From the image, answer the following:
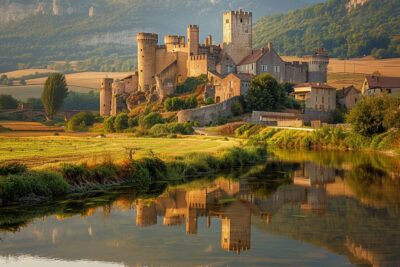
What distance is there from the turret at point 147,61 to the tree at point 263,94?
16.7 meters

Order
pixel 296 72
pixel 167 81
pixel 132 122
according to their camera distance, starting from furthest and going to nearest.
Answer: pixel 296 72
pixel 167 81
pixel 132 122

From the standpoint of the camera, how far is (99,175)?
30.8 metres

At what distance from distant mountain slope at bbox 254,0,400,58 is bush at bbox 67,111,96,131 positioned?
78.0m

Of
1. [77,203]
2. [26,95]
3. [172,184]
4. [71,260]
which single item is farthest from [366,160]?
[26,95]

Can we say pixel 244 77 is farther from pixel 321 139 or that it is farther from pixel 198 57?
pixel 321 139

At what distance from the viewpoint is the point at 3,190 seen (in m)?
25.8

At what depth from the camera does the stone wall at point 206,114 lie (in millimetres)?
72500

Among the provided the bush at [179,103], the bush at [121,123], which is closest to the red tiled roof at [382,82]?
the bush at [179,103]

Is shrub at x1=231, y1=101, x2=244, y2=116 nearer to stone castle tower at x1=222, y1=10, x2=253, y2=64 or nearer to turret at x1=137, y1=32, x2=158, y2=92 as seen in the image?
stone castle tower at x1=222, y1=10, x2=253, y2=64

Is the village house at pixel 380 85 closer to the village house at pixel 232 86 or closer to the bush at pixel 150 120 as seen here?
the village house at pixel 232 86

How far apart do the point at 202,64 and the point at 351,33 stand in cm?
10081

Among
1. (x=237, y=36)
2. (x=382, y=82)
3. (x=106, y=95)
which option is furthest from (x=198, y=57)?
(x=382, y=82)

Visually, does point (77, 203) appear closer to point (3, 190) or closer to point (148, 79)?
point (3, 190)

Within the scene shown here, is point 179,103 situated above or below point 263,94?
below
